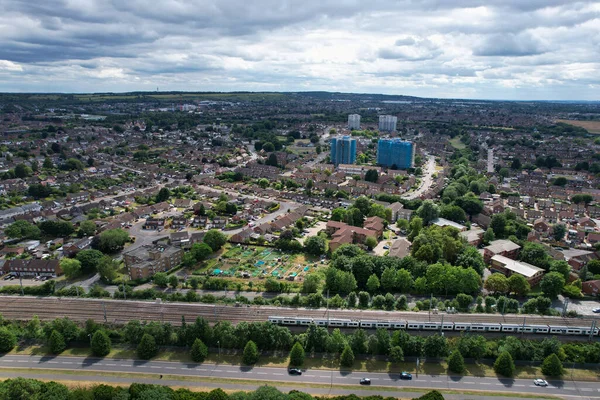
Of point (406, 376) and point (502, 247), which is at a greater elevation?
point (502, 247)

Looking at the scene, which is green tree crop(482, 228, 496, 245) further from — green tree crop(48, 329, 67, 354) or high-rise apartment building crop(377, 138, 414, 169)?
high-rise apartment building crop(377, 138, 414, 169)

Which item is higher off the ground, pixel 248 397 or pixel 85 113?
pixel 85 113

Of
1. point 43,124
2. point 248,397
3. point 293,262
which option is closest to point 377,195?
point 293,262

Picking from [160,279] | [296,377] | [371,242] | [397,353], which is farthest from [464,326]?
[160,279]

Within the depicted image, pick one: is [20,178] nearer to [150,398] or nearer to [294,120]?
[150,398]

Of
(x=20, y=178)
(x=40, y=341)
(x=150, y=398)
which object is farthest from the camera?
(x=20, y=178)

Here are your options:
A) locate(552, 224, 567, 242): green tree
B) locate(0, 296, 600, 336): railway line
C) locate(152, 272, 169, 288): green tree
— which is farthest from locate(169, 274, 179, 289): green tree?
locate(552, 224, 567, 242): green tree

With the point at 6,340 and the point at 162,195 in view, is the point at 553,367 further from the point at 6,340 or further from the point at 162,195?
the point at 162,195
